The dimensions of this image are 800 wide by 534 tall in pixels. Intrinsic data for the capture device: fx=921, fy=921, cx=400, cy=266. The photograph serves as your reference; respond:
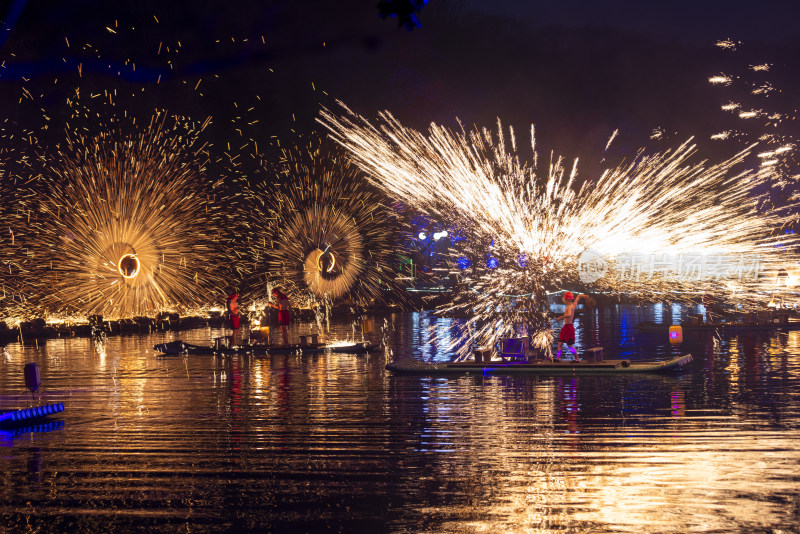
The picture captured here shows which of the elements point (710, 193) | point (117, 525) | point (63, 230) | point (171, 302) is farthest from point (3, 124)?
point (710, 193)

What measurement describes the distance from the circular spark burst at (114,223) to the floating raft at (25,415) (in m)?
17.5

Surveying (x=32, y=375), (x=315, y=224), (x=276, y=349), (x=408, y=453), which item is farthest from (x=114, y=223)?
(x=408, y=453)

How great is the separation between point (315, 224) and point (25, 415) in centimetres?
2641

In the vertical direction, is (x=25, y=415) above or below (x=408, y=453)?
above

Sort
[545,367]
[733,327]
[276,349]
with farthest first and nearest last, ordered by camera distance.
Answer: [733,327], [276,349], [545,367]

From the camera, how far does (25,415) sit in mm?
12969

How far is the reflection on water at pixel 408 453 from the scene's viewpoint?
25.3ft

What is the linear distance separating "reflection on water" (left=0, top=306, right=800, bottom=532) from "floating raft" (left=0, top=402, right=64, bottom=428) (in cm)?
35

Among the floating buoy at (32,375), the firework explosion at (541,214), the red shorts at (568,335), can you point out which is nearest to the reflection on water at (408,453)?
the floating buoy at (32,375)

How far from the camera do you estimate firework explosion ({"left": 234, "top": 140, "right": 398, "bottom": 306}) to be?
3881 cm

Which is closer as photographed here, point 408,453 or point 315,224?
point 408,453

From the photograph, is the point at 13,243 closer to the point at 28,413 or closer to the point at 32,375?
the point at 32,375

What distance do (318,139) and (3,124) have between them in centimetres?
1315

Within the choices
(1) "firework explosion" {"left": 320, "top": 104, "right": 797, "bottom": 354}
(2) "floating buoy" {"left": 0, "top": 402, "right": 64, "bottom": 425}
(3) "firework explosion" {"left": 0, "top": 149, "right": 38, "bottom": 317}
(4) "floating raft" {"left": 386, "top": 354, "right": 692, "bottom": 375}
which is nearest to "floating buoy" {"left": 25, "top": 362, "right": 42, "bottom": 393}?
(2) "floating buoy" {"left": 0, "top": 402, "right": 64, "bottom": 425}
